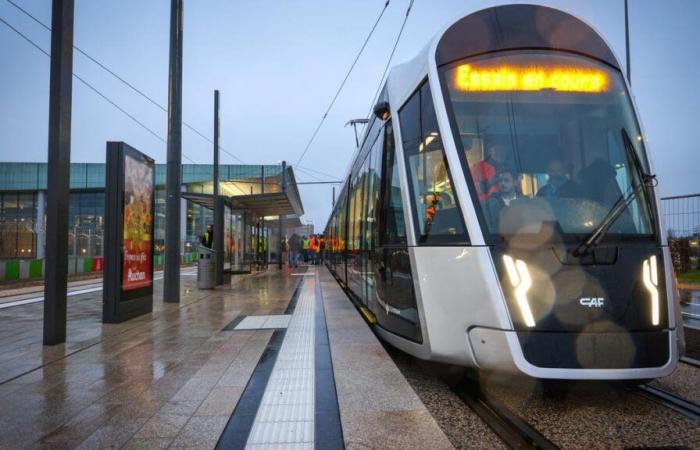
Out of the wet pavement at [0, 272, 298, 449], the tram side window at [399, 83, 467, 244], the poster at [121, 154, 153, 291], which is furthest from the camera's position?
the poster at [121, 154, 153, 291]

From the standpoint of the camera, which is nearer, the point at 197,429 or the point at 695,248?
the point at 197,429

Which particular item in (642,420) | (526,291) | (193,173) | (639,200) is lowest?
(642,420)

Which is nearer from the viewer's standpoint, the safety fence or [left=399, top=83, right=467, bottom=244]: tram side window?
[left=399, top=83, right=467, bottom=244]: tram side window

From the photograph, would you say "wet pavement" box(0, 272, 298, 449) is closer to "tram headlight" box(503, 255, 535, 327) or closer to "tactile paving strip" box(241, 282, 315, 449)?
"tactile paving strip" box(241, 282, 315, 449)

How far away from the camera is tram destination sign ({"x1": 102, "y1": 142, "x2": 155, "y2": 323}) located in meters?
7.99

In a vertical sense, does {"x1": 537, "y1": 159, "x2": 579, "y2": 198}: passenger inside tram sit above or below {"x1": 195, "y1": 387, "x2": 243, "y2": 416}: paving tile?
above

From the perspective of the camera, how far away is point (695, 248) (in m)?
15.0

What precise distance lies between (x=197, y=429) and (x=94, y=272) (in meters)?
23.6

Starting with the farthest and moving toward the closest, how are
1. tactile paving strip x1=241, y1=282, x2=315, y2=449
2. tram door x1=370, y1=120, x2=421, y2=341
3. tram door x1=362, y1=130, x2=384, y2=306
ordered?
tram door x1=362, y1=130, x2=384, y2=306
tram door x1=370, y1=120, x2=421, y2=341
tactile paving strip x1=241, y1=282, x2=315, y2=449

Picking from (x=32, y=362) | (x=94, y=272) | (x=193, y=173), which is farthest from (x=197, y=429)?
(x=193, y=173)

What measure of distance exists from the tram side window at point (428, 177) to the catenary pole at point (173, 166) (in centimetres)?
751

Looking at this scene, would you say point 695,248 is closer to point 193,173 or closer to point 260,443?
point 260,443

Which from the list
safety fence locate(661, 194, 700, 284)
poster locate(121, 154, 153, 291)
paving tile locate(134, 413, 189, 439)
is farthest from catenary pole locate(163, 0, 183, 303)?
safety fence locate(661, 194, 700, 284)

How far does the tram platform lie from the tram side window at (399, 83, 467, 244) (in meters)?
1.35
